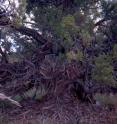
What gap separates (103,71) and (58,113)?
1782 mm

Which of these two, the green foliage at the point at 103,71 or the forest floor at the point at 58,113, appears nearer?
the green foliage at the point at 103,71

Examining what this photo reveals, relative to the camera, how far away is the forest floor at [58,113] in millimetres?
9000

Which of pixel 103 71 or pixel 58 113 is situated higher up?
pixel 103 71

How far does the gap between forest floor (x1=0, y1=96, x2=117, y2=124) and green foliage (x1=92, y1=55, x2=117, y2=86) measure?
115cm

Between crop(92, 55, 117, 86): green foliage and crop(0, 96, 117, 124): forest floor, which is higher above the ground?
crop(92, 55, 117, 86): green foliage

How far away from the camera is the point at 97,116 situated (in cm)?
935

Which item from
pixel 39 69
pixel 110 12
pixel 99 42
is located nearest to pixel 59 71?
pixel 39 69

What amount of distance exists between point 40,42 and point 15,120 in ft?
6.34

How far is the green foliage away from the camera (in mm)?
8146

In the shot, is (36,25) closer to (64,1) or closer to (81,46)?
(64,1)

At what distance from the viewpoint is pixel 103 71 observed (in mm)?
8141

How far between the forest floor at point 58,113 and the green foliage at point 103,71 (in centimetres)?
115

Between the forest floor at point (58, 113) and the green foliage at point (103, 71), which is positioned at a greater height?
the green foliage at point (103, 71)

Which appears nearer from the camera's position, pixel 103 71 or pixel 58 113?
pixel 103 71
